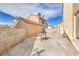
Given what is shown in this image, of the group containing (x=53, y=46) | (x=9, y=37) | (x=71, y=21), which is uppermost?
(x=71, y=21)

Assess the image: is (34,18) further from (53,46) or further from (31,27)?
(53,46)

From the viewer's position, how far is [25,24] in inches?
66.6

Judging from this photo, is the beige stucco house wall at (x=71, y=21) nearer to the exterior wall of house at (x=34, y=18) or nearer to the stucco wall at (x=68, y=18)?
the stucco wall at (x=68, y=18)

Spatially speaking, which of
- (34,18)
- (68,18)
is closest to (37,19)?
(34,18)

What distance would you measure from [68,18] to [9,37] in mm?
659

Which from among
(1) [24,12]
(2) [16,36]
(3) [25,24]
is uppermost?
(1) [24,12]

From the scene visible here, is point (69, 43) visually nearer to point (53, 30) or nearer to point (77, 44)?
point (77, 44)

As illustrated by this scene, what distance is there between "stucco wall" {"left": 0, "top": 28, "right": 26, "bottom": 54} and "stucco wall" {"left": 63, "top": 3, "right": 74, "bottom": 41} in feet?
1.51

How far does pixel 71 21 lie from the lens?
5.46 ft

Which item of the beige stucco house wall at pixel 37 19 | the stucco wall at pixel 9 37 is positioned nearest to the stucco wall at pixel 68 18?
the beige stucco house wall at pixel 37 19

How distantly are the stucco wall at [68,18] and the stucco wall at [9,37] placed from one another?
0.46m

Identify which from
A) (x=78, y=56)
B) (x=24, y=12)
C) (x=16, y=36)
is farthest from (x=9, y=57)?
(x=78, y=56)

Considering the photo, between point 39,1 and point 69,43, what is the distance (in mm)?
552

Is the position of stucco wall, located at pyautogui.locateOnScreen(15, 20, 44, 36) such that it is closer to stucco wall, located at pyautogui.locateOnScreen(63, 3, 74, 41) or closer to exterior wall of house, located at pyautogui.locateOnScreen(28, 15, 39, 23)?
exterior wall of house, located at pyautogui.locateOnScreen(28, 15, 39, 23)
